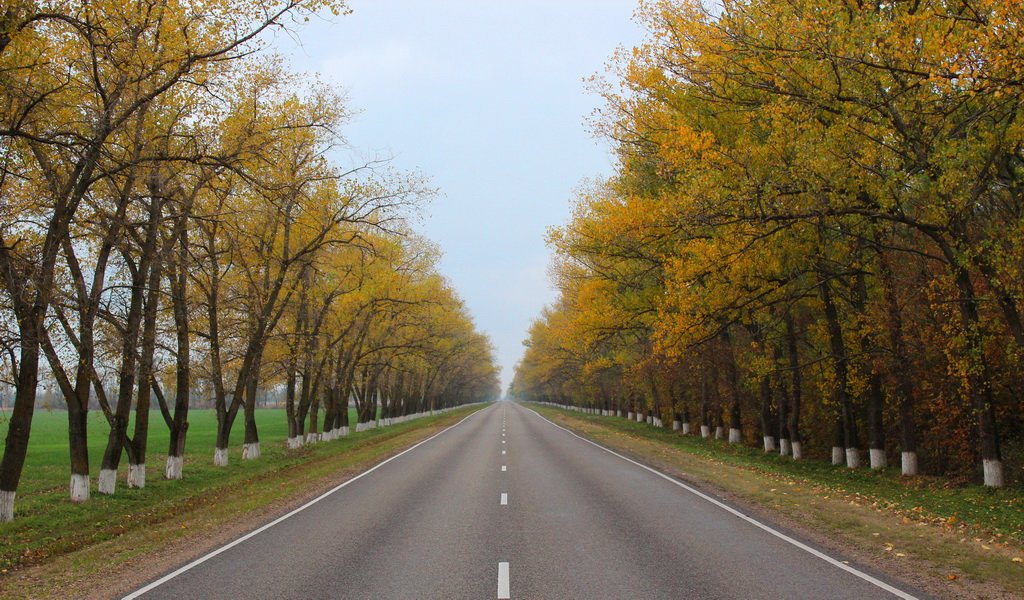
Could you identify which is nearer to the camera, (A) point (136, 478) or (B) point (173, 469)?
(A) point (136, 478)

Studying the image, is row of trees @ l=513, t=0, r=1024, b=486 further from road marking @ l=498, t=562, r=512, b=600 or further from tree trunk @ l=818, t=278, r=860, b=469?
road marking @ l=498, t=562, r=512, b=600

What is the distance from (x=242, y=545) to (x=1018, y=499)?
47.4ft

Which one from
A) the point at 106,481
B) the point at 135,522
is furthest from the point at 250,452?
the point at 135,522

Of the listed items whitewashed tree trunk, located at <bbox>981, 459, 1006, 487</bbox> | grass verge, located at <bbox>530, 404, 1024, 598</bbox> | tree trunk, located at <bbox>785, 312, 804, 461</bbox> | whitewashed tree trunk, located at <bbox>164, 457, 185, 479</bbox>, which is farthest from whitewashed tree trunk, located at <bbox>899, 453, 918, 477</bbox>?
whitewashed tree trunk, located at <bbox>164, 457, 185, 479</bbox>

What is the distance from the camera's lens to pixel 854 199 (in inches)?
550

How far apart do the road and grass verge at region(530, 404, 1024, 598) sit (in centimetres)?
83

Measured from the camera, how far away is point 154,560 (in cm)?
930

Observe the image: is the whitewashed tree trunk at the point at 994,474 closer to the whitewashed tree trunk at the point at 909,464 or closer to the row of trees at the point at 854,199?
the row of trees at the point at 854,199

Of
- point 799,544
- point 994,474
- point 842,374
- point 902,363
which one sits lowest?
point 994,474

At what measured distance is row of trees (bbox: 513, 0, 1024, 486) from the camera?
11711mm

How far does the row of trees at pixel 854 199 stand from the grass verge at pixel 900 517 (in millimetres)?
1867

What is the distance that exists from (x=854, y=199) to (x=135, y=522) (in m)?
15.8

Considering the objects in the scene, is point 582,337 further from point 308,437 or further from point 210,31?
point 210,31

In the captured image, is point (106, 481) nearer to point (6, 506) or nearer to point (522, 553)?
point (6, 506)
